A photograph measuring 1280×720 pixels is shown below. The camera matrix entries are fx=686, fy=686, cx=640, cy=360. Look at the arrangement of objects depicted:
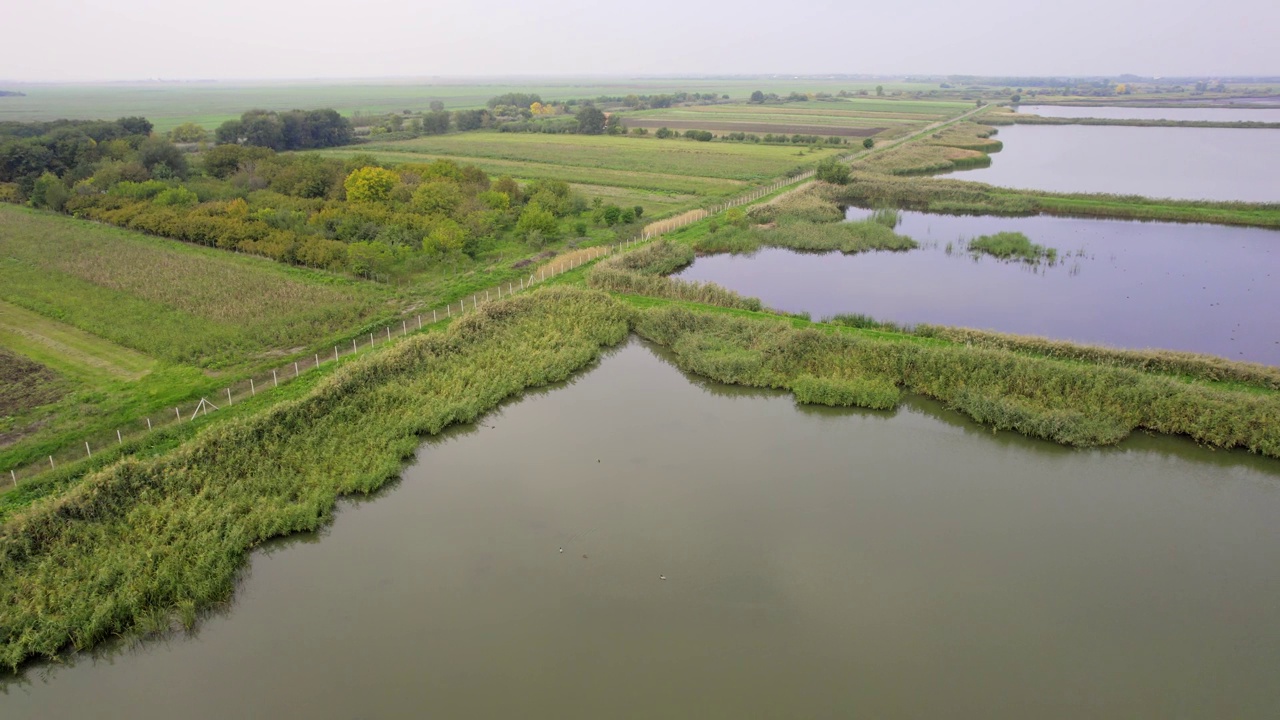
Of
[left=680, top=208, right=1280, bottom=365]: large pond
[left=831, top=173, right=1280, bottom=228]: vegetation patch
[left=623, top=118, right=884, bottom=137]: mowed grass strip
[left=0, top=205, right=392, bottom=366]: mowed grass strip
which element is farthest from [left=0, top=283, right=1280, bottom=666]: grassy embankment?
[left=623, top=118, right=884, bottom=137]: mowed grass strip

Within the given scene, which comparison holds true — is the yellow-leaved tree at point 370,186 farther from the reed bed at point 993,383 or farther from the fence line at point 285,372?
the reed bed at point 993,383

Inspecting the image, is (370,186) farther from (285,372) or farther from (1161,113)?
(1161,113)

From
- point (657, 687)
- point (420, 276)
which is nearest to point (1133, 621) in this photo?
point (657, 687)

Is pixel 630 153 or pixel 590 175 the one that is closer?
pixel 590 175

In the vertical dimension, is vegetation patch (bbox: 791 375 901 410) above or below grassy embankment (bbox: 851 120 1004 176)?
below

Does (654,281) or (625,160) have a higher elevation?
(625,160)

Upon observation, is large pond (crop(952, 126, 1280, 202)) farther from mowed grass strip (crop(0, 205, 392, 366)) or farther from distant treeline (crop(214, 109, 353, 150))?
distant treeline (crop(214, 109, 353, 150))

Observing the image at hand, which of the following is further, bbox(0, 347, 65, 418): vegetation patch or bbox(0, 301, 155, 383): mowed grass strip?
bbox(0, 301, 155, 383): mowed grass strip

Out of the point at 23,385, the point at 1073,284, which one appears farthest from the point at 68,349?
the point at 1073,284
